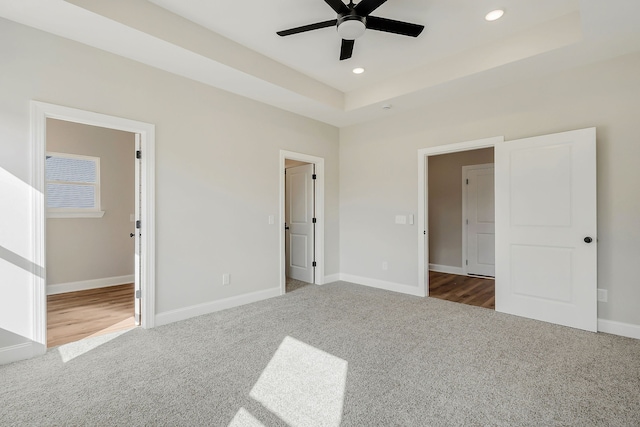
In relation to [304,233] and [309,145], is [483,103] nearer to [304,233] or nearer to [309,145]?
[309,145]

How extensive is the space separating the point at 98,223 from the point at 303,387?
4489 millimetres

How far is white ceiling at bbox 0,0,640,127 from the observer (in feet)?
8.04

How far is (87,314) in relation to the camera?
354 centimetres

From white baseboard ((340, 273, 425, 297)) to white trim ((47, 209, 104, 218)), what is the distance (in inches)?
160

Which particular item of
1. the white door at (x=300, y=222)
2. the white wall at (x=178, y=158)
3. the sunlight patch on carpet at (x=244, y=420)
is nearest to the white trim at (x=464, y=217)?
the white wall at (x=178, y=158)

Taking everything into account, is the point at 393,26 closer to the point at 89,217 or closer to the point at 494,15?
the point at 494,15

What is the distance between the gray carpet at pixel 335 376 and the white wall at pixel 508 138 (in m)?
1.03

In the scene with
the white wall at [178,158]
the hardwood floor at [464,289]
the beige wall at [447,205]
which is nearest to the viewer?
the white wall at [178,158]

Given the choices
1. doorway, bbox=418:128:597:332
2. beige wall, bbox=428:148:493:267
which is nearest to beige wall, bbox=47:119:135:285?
doorway, bbox=418:128:597:332

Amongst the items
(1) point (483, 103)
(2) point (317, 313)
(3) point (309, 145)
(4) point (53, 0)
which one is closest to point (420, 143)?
(1) point (483, 103)

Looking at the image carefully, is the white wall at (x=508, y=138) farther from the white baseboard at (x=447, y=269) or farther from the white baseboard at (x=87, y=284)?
the white baseboard at (x=87, y=284)

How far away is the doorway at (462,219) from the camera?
5.55 meters

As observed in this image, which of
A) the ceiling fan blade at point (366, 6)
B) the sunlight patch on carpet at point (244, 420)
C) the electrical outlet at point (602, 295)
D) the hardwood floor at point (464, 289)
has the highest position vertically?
the ceiling fan blade at point (366, 6)

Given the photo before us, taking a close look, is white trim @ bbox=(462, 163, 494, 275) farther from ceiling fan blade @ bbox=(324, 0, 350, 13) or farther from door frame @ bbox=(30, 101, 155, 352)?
door frame @ bbox=(30, 101, 155, 352)
